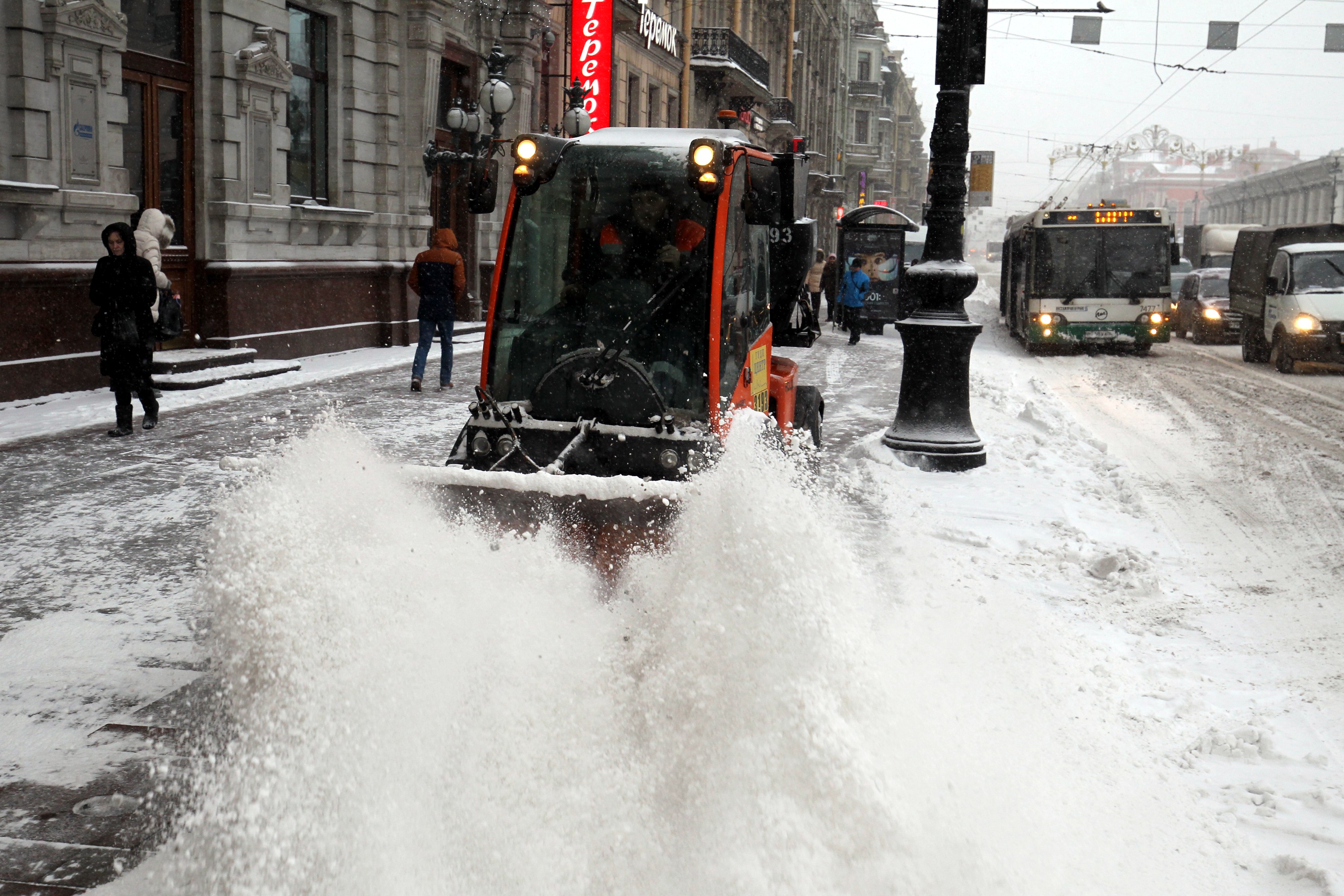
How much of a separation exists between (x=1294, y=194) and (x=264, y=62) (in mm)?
Result: 94864

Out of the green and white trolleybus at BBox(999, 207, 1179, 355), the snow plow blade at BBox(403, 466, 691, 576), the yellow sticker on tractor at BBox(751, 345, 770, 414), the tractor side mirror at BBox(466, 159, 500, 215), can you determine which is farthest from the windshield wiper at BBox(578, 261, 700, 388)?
the green and white trolleybus at BBox(999, 207, 1179, 355)

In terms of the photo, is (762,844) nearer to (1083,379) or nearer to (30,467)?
(30,467)

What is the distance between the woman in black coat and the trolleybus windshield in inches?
672

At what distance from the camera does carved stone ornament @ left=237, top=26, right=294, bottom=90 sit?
587 inches

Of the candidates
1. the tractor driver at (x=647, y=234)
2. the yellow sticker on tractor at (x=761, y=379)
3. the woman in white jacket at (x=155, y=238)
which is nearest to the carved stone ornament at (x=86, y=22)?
the woman in white jacket at (x=155, y=238)

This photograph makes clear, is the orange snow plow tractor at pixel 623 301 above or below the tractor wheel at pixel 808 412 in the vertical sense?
above

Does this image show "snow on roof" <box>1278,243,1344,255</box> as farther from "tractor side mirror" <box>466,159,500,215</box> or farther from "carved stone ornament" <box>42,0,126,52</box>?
"carved stone ornament" <box>42,0,126,52</box>

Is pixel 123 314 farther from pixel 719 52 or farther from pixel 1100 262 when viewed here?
pixel 719 52

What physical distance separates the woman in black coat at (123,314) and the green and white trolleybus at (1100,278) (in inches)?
671

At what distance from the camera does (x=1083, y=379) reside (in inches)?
707

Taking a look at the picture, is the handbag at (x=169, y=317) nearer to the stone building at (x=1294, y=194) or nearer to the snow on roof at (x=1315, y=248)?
the snow on roof at (x=1315, y=248)

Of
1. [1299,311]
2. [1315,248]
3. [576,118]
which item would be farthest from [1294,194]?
[576,118]

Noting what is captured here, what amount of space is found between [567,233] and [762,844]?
11.9 ft

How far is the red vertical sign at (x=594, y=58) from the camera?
939 inches
